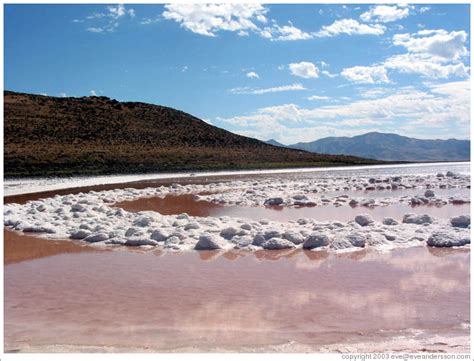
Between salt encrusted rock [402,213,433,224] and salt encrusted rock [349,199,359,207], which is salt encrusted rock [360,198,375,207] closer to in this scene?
salt encrusted rock [349,199,359,207]

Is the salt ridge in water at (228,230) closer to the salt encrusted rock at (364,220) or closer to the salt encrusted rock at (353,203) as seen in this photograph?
the salt encrusted rock at (364,220)

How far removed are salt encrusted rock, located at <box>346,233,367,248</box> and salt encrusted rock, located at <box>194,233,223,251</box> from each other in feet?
7.64

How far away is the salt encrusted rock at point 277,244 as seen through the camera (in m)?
9.34

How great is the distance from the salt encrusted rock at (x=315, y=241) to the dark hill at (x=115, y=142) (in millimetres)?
32819

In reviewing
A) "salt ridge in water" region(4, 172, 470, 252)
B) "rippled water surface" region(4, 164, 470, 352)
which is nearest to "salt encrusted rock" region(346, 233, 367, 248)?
"salt ridge in water" region(4, 172, 470, 252)

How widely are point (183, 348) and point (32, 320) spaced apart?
2.04m

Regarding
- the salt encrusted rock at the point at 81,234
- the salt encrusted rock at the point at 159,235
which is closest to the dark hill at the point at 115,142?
the salt encrusted rock at the point at 81,234

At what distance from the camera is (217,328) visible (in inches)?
219

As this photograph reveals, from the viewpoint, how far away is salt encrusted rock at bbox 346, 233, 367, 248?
30.4ft

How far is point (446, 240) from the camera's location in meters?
9.26

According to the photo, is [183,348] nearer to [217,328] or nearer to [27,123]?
[217,328]

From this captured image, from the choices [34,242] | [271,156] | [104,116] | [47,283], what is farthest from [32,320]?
[104,116]

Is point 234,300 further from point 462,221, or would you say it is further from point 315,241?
point 462,221

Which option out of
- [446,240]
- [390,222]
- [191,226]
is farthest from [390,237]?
[191,226]
